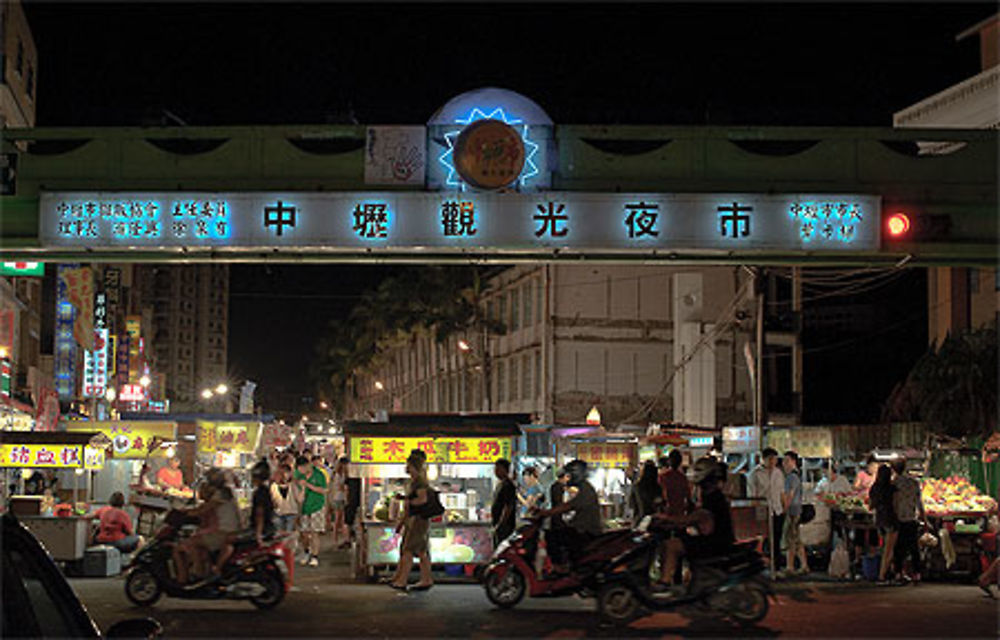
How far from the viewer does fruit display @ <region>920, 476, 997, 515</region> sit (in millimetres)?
19453

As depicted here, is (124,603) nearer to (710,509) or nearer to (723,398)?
(710,509)

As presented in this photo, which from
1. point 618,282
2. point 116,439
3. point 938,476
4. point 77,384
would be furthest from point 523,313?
point 938,476

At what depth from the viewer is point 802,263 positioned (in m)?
15.5

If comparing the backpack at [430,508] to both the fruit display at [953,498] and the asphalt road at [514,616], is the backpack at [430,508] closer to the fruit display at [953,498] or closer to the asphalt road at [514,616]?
the asphalt road at [514,616]

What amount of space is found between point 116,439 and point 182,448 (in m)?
6.86

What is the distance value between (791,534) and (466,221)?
853 cm

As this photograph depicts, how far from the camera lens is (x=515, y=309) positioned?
166 ft

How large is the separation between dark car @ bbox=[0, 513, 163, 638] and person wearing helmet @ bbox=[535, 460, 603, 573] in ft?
34.1

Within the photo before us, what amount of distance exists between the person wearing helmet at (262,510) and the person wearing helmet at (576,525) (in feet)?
11.2

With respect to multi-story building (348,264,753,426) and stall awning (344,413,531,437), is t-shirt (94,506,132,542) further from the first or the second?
multi-story building (348,264,753,426)

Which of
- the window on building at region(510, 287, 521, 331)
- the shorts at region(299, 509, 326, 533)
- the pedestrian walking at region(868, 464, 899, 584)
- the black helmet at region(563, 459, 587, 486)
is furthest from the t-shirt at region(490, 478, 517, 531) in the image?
the window on building at region(510, 287, 521, 331)

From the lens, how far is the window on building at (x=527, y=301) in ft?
159

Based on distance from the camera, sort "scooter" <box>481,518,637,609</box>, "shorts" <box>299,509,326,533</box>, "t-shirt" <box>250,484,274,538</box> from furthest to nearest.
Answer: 1. "shorts" <box>299,509,326,533</box>
2. "t-shirt" <box>250,484,274,538</box>
3. "scooter" <box>481,518,637,609</box>

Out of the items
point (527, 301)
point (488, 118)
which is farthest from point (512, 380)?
point (488, 118)
